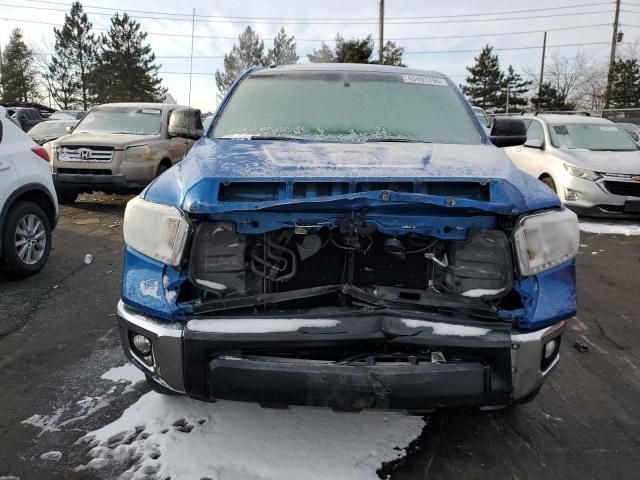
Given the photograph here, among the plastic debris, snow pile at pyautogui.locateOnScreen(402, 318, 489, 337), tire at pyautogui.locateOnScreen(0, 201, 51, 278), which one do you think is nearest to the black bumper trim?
snow pile at pyautogui.locateOnScreen(402, 318, 489, 337)

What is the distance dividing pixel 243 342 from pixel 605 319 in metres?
3.49

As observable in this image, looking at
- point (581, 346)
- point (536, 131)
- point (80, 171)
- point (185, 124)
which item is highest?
point (536, 131)

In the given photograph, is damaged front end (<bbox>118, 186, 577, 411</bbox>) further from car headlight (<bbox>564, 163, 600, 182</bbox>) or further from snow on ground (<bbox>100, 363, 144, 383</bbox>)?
car headlight (<bbox>564, 163, 600, 182</bbox>)

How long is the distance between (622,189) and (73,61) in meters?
53.2

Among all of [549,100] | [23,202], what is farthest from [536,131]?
[549,100]

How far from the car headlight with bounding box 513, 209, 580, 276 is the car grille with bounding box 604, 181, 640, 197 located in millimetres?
6454

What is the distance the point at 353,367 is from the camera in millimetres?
2035

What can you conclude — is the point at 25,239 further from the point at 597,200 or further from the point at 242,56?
the point at 242,56

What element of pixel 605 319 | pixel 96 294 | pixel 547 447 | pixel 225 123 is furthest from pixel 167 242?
pixel 605 319

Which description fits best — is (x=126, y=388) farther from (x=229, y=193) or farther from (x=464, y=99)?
(x=464, y=99)

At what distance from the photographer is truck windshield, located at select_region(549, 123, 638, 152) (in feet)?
28.9

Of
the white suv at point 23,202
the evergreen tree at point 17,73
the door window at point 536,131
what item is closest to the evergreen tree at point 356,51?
the door window at point 536,131

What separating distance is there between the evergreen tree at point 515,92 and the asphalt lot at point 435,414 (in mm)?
57027

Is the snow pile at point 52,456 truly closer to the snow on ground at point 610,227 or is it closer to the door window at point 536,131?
the snow on ground at point 610,227
